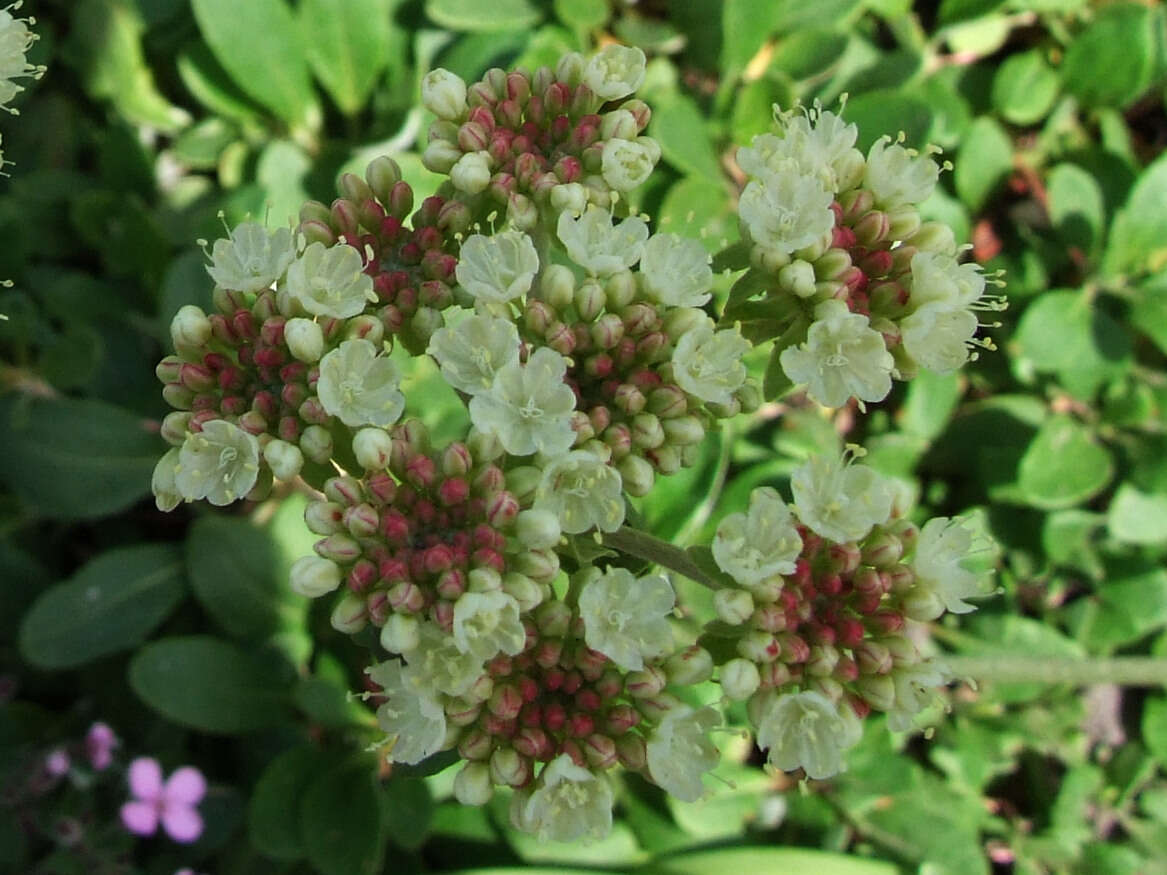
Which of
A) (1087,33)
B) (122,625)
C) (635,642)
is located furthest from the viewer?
(1087,33)

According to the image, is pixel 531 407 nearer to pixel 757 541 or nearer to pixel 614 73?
pixel 757 541

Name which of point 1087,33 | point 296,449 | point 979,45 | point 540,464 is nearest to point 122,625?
point 296,449

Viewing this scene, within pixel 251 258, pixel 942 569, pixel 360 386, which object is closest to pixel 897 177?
pixel 942 569

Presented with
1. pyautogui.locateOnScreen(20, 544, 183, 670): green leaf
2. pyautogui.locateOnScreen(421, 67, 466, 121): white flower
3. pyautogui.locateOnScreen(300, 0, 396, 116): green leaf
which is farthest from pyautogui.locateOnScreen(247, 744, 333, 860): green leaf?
pyautogui.locateOnScreen(300, 0, 396, 116): green leaf

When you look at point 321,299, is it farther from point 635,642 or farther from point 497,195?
point 635,642

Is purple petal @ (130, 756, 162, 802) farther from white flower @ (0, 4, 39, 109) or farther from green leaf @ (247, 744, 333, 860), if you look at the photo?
white flower @ (0, 4, 39, 109)

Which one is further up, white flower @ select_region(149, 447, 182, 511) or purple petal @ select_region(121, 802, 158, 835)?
white flower @ select_region(149, 447, 182, 511)
